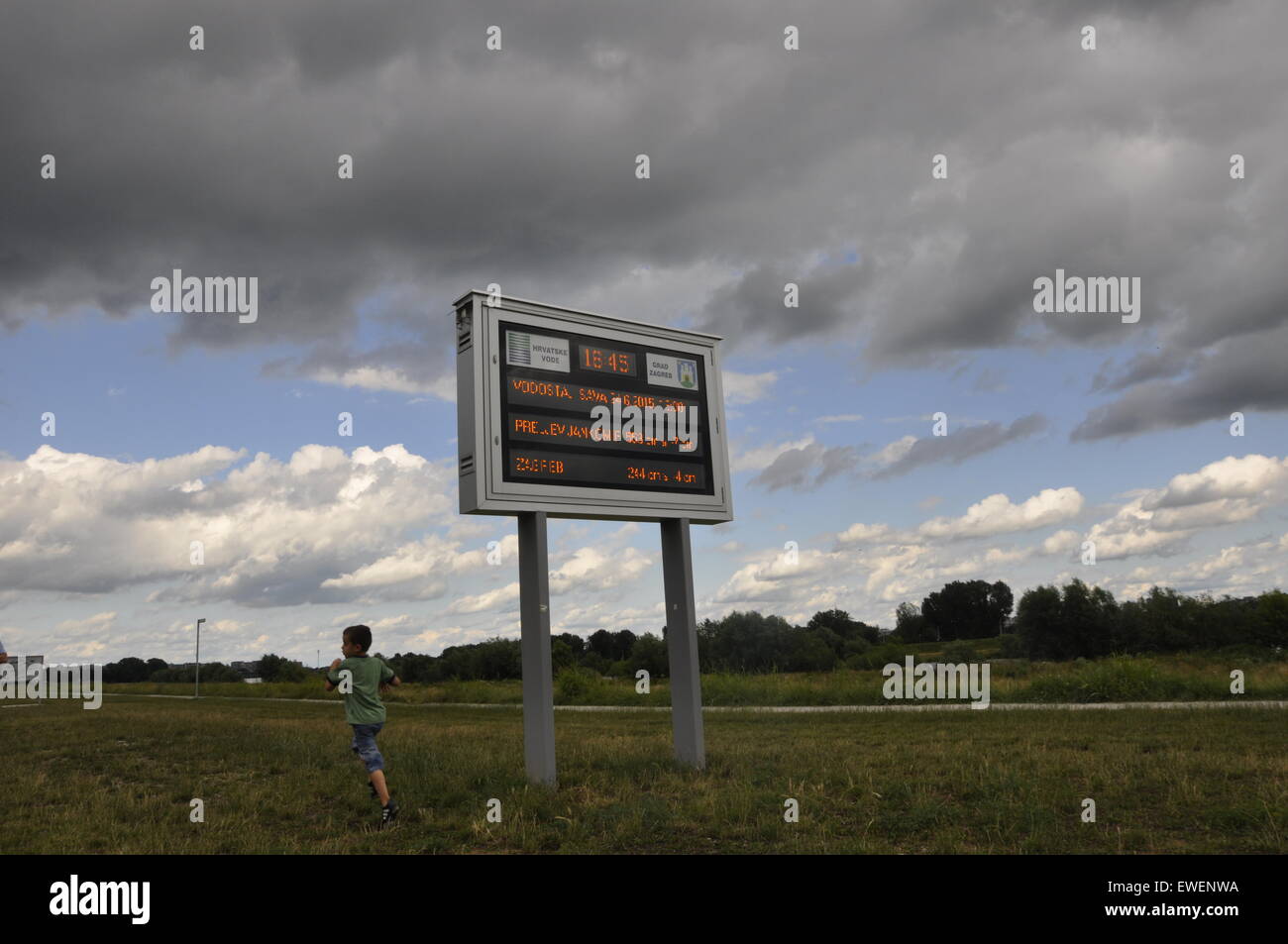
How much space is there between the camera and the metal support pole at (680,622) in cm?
1190

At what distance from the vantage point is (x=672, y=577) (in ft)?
40.5

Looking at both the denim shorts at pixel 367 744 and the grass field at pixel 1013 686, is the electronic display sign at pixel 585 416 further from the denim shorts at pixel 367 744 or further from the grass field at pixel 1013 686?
the grass field at pixel 1013 686

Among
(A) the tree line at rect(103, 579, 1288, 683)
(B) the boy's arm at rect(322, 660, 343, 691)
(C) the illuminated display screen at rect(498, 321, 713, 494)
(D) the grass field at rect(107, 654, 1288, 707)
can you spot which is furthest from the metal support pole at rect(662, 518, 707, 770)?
(A) the tree line at rect(103, 579, 1288, 683)

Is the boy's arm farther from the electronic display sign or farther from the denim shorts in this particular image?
the electronic display sign

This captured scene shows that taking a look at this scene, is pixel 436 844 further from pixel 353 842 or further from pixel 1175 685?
pixel 1175 685

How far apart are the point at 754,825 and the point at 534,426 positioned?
5196mm

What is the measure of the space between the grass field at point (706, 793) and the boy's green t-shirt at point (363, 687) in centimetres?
102

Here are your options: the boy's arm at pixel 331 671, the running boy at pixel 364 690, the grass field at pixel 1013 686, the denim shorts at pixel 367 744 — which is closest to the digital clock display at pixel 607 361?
the running boy at pixel 364 690

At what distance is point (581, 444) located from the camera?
1130 cm

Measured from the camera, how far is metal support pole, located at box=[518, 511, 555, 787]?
10.5m

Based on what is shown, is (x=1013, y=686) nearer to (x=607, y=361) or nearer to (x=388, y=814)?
(x=607, y=361)

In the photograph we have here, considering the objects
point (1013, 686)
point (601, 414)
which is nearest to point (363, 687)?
point (601, 414)

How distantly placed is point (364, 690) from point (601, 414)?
444cm

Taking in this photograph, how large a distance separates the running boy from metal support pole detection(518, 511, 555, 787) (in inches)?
68.0
